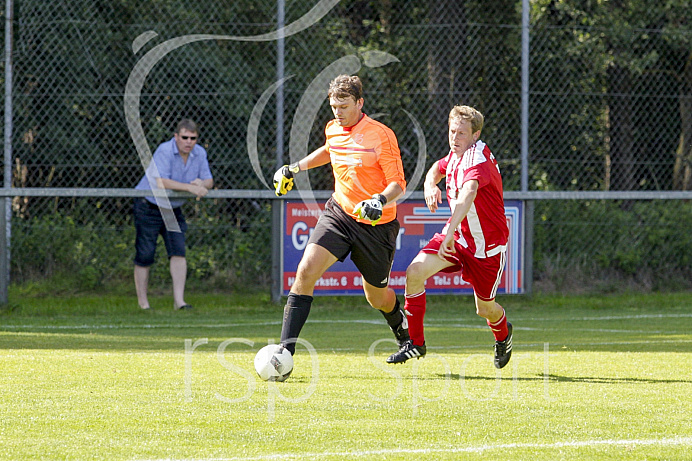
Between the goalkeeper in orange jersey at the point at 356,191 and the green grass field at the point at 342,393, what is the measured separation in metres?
0.73

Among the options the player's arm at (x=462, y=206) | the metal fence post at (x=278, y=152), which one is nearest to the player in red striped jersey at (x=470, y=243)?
the player's arm at (x=462, y=206)

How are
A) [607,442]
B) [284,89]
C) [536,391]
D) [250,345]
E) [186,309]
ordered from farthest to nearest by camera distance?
1. [284,89]
2. [186,309]
3. [250,345]
4. [536,391]
5. [607,442]

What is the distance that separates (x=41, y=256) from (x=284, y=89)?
11.7ft

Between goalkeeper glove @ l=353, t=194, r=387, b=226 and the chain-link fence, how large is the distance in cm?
536

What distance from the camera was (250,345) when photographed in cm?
837

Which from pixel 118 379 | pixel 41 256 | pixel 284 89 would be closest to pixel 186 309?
pixel 41 256

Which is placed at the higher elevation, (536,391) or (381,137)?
(381,137)

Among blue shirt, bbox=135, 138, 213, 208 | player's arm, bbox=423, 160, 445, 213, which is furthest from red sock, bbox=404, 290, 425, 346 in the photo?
blue shirt, bbox=135, 138, 213, 208

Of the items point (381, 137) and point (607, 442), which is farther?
point (381, 137)

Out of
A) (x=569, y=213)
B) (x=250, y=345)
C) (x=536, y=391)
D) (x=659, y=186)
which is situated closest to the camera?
(x=536, y=391)

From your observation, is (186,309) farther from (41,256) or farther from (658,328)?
(658,328)

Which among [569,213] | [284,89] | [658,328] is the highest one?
[284,89]

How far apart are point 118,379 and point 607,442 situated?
10.3ft

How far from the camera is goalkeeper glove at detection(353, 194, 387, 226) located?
6.34 m
